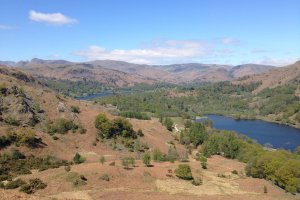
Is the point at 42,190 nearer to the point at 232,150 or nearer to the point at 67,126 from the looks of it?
the point at 67,126

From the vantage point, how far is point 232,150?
148250 mm

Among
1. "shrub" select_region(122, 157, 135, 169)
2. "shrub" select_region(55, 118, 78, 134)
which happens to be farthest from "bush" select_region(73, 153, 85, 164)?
"shrub" select_region(55, 118, 78, 134)

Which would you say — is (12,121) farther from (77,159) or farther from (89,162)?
(89,162)

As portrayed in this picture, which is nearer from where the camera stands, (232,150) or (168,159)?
(168,159)

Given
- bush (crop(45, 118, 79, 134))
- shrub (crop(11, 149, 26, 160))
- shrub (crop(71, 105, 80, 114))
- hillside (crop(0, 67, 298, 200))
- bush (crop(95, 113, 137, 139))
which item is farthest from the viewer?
shrub (crop(71, 105, 80, 114))

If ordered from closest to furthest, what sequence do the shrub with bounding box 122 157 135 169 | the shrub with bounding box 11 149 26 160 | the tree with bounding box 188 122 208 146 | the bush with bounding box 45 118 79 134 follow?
the shrub with bounding box 122 157 135 169, the shrub with bounding box 11 149 26 160, the bush with bounding box 45 118 79 134, the tree with bounding box 188 122 208 146

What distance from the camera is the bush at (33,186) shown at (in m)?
72.6

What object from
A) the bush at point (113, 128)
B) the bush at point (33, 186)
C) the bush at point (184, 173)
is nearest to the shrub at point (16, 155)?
the bush at point (33, 186)

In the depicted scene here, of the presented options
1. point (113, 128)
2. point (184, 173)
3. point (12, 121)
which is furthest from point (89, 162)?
point (113, 128)

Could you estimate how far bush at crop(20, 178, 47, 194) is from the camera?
72.6 meters

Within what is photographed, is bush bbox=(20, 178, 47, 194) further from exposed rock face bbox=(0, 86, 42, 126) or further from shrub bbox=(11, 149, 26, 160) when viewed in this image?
exposed rock face bbox=(0, 86, 42, 126)

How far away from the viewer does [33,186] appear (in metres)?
75.3

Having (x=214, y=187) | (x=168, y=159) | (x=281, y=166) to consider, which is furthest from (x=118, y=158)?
(x=281, y=166)

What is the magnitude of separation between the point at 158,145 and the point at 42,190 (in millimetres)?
78443
